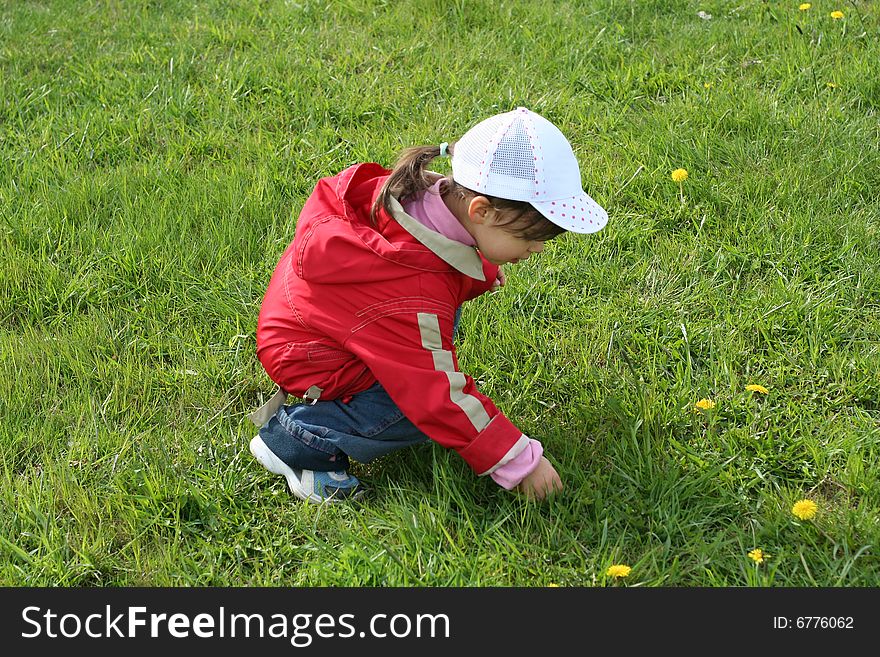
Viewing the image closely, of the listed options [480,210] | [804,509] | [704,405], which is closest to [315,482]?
[480,210]

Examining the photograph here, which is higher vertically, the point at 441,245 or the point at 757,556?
the point at 441,245

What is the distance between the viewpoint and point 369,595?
86.2 inches

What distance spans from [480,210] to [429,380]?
1.34 feet

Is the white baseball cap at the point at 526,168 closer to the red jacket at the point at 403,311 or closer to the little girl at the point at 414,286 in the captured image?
the little girl at the point at 414,286

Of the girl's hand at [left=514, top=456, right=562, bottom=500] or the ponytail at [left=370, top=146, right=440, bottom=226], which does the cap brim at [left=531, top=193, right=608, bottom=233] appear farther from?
the girl's hand at [left=514, top=456, right=562, bottom=500]

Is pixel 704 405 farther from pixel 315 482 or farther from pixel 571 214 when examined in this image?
pixel 315 482

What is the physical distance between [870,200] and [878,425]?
1104 millimetres

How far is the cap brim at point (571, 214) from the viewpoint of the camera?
85.7 inches

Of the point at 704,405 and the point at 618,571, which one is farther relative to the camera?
the point at 704,405

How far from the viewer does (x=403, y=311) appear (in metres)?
2.29

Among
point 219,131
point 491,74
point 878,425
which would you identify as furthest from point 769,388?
point 219,131

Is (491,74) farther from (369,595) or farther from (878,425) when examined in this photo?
(369,595)

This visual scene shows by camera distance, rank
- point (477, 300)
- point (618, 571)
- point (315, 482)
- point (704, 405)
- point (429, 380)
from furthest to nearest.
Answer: point (477, 300) < point (704, 405) < point (315, 482) < point (429, 380) < point (618, 571)

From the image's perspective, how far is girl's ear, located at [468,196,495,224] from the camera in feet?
7.23
